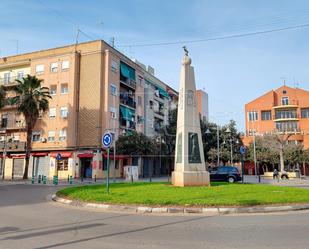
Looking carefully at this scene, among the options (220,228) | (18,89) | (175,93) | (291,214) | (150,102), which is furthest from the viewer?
(175,93)

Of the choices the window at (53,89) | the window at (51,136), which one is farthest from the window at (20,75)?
the window at (51,136)

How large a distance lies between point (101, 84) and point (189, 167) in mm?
28079

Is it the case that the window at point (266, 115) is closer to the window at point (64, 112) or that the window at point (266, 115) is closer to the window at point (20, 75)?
the window at point (64, 112)

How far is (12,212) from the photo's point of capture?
37.6 ft

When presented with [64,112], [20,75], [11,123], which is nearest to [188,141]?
[64,112]

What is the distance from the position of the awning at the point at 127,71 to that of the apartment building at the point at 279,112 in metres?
29.6

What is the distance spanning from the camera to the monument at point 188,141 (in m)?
18.4

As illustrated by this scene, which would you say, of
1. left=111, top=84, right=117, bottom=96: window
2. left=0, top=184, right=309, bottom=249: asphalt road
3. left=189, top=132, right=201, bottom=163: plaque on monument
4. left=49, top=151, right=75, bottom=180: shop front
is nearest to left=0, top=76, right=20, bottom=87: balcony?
left=49, top=151, right=75, bottom=180: shop front

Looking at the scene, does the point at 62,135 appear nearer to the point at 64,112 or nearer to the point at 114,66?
the point at 64,112

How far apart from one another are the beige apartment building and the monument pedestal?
2470 centimetres

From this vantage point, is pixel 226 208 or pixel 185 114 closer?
pixel 226 208

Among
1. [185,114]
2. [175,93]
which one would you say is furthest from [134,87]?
[185,114]

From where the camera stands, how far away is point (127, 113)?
49.2m

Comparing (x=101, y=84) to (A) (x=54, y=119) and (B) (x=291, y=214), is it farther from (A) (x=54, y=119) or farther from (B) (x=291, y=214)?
(B) (x=291, y=214)
